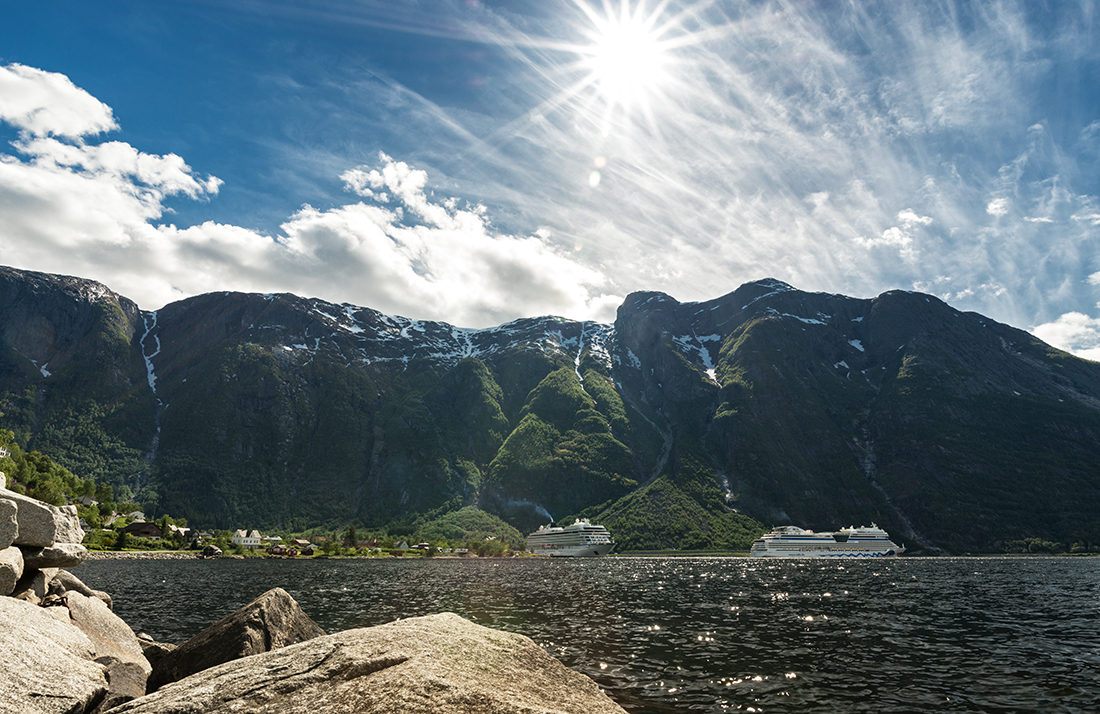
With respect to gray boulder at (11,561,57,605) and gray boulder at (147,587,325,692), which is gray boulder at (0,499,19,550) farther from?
gray boulder at (147,587,325,692)

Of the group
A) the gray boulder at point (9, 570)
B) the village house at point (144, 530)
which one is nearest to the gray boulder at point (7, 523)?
the gray boulder at point (9, 570)

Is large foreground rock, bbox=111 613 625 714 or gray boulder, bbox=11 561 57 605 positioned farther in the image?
gray boulder, bbox=11 561 57 605

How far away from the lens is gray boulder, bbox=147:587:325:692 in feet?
51.6

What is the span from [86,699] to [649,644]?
25.0 meters

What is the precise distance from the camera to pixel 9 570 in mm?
16734

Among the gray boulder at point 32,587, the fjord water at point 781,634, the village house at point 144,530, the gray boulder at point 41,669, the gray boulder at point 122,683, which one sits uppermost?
the gray boulder at point 41,669

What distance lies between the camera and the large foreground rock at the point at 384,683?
8430 mm

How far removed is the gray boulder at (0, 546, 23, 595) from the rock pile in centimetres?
3

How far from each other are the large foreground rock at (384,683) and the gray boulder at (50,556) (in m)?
15.1

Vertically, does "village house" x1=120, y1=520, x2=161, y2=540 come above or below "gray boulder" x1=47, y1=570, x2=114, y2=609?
below

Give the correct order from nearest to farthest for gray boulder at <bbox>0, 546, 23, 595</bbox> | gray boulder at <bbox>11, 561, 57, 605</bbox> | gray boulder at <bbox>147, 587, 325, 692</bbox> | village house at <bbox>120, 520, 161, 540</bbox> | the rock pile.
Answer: the rock pile, gray boulder at <bbox>147, 587, 325, 692</bbox>, gray boulder at <bbox>0, 546, 23, 595</bbox>, gray boulder at <bbox>11, 561, 57, 605</bbox>, village house at <bbox>120, 520, 161, 540</bbox>

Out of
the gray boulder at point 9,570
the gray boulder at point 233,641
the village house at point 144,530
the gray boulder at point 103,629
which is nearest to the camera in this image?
the gray boulder at point 233,641

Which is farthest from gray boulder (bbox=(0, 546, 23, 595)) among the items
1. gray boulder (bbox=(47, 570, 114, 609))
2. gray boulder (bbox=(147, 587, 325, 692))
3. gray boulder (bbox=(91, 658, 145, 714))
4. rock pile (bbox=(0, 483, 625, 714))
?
gray boulder (bbox=(47, 570, 114, 609))

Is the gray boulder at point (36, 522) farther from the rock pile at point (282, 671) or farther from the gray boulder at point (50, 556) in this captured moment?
the gray boulder at point (50, 556)
